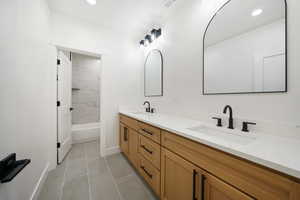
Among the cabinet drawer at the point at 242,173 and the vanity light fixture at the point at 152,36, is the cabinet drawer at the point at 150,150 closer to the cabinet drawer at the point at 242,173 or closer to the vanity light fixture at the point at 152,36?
the cabinet drawer at the point at 242,173

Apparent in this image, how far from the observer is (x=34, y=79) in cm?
129

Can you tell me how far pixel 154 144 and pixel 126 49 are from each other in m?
2.03

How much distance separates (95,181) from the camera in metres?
1.57

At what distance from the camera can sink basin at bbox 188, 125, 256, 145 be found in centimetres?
88

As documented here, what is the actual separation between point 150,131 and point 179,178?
1.71 ft

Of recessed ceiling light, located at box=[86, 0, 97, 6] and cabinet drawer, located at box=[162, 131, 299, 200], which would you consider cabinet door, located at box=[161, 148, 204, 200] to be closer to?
cabinet drawer, located at box=[162, 131, 299, 200]

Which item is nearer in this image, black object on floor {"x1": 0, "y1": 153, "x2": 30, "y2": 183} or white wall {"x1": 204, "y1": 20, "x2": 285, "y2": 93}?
black object on floor {"x1": 0, "y1": 153, "x2": 30, "y2": 183}

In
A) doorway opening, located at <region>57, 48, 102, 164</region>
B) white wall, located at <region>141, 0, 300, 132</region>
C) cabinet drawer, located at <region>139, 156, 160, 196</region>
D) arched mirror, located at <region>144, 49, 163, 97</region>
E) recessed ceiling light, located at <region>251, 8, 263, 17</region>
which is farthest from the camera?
doorway opening, located at <region>57, 48, 102, 164</region>

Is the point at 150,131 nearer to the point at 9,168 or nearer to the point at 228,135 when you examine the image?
the point at 228,135

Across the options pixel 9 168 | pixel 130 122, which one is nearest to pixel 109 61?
pixel 130 122

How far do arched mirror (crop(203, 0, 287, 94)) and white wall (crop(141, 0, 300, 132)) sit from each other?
0.16 ft

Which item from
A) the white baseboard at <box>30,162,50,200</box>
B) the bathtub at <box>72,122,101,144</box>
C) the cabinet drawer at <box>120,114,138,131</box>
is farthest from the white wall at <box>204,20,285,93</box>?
the bathtub at <box>72,122,101,144</box>

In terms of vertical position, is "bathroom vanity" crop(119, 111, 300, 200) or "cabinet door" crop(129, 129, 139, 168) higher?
"bathroom vanity" crop(119, 111, 300, 200)

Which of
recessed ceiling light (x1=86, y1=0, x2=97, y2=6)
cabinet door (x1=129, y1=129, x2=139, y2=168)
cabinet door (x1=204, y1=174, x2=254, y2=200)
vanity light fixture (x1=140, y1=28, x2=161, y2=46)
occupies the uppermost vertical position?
recessed ceiling light (x1=86, y1=0, x2=97, y2=6)
